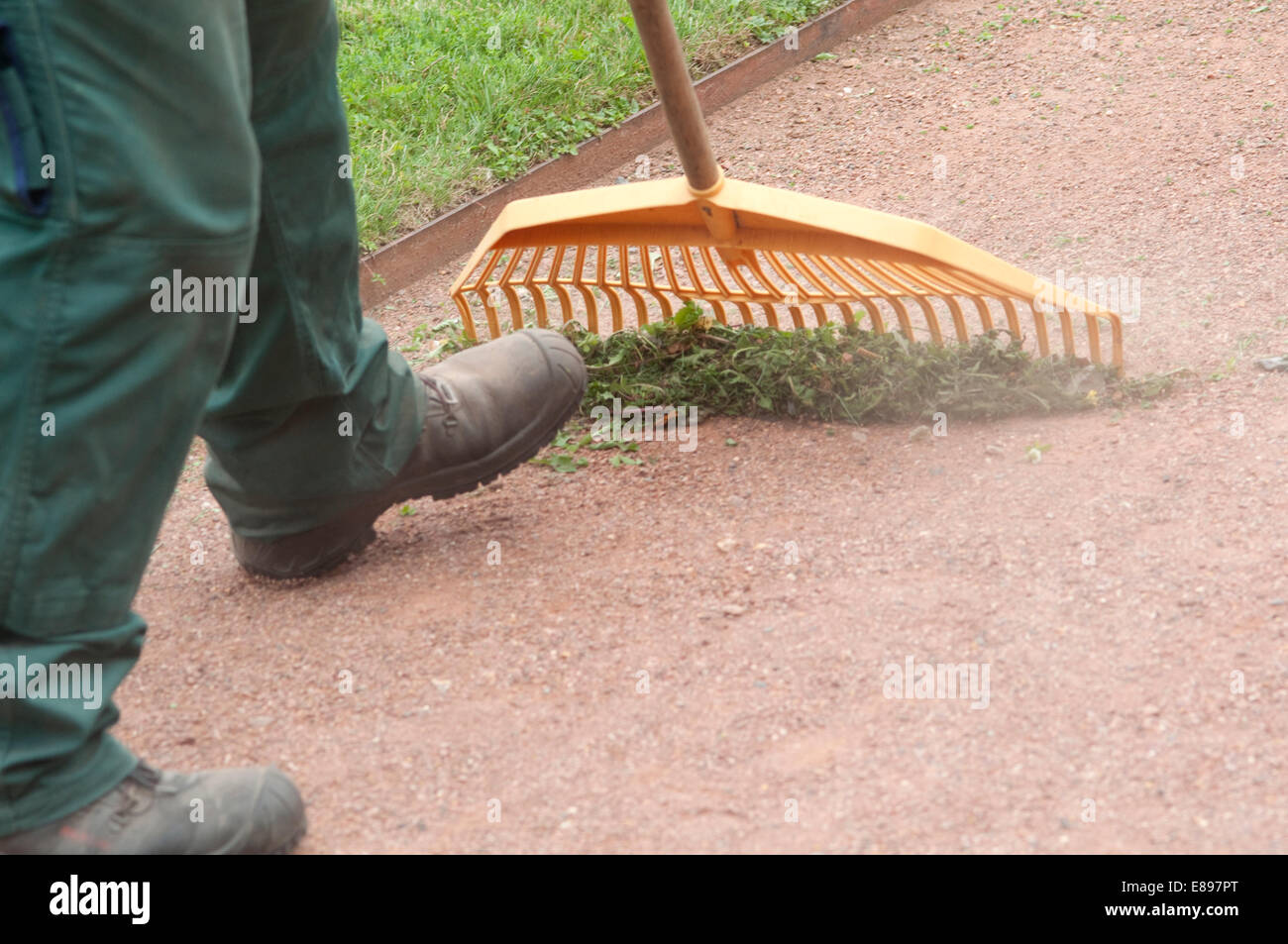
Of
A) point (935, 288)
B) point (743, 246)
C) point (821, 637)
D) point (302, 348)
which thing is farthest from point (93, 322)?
point (935, 288)

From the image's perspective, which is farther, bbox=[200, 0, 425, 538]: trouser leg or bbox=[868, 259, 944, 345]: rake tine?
bbox=[868, 259, 944, 345]: rake tine

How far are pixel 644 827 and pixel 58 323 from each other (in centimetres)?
91

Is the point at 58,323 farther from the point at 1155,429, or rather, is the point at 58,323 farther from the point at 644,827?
the point at 1155,429

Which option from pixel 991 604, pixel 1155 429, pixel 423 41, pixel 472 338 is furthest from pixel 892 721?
pixel 423 41

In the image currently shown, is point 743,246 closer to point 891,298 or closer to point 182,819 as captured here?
point 891,298

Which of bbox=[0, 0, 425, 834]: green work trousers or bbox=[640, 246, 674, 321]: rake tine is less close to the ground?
bbox=[0, 0, 425, 834]: green work trousers

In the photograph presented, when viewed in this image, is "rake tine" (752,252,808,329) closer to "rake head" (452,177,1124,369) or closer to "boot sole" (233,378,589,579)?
"rake head" (452,177,1124,369)

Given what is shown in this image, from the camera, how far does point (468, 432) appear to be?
2.30m

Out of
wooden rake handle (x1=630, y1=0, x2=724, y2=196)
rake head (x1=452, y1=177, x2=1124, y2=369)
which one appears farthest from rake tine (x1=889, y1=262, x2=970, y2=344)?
wooden rake handle (x1=630, y1=0, x2=724, y2=196)

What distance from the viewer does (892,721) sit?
179cm

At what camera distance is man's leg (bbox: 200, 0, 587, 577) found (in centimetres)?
191

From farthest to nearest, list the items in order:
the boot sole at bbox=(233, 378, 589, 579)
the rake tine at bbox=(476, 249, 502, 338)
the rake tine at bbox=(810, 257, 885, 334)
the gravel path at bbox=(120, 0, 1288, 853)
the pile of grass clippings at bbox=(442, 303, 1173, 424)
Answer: the rake tine at bbox=(476, 249, 502, 338) < the rake tine at bbox=(810, 257, 885, 334) < the pile of grass clippings at bbox=(442, 303, 1173, 424) < the boot sole at bbox=(233, 378, 589, 579) < the gravel path at bbox=(120, 0, 1288, 853)

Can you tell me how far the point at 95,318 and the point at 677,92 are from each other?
137cm

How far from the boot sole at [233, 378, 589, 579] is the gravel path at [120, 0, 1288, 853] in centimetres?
5
